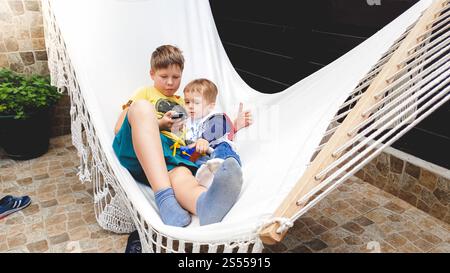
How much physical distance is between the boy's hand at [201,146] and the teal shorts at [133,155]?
0.21ft

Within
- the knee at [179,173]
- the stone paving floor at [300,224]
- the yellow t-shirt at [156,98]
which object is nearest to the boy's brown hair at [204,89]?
the yellow t-shirt at [156,98]

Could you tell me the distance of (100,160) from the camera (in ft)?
4.71

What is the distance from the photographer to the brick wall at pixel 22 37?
7.44ft

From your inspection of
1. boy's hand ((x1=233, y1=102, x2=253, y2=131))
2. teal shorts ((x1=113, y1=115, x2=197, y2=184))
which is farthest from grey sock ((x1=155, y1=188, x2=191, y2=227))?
boy's hand ((x1=233, y1=102, x2=253, y2=131))

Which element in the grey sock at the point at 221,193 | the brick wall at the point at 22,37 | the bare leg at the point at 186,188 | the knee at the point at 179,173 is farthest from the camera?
the brick wall at the point at 22,37

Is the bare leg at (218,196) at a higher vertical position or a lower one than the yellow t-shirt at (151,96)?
lower

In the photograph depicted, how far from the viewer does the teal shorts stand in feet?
4.40

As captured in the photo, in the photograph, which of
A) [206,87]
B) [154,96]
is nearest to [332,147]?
[206,87]

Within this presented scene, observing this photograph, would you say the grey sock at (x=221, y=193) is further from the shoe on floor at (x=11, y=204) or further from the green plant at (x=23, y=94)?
the green plant at (x=23, y=94)

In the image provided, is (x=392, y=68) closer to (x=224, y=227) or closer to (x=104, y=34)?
(x=224, y=227)

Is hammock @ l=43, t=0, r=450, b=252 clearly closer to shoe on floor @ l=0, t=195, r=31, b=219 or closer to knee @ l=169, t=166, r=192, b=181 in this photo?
knee @ l=169, t=166, r=192, b=181

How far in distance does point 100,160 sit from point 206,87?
489mm

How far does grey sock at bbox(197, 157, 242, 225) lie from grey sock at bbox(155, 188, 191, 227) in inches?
2.4

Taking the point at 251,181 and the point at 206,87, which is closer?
the point at 251,181
